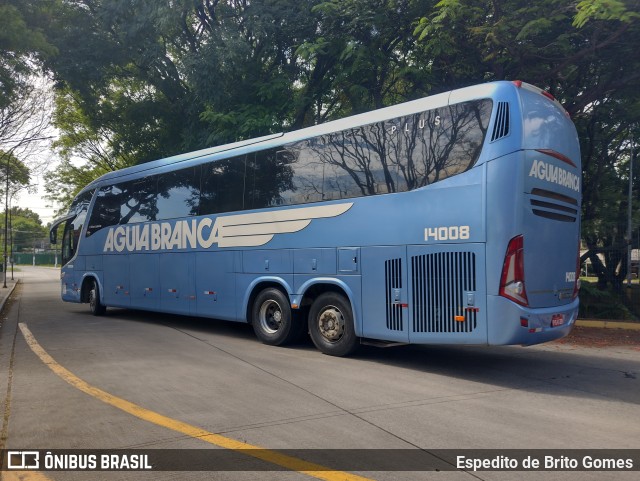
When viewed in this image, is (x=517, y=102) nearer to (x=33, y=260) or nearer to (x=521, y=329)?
(x=521, y=329)

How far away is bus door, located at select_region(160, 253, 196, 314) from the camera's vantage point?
12.3 m

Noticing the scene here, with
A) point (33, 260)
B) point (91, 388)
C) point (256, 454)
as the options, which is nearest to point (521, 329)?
point (256, 454)

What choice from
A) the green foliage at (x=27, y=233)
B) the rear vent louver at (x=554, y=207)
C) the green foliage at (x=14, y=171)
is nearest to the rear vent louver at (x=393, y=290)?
the rear vent louver at (x=554, y=207)

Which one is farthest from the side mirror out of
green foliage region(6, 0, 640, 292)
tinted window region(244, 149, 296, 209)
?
tinted window region(244, 149, 296, 209)

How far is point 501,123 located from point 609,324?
338 inches

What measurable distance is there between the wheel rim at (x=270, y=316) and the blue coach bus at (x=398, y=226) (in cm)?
3

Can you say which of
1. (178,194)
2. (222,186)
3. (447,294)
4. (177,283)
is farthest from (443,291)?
(178,194)

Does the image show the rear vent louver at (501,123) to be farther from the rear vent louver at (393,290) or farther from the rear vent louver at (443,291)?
the rear vent louver at (393,290)

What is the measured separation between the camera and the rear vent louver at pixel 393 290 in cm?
821

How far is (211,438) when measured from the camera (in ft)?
16.5

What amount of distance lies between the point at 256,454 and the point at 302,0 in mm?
14320

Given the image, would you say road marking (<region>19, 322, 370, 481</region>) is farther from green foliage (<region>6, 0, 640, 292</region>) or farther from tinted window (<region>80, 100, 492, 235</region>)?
green foliage (<region>6, 0, 640, 292</region>)

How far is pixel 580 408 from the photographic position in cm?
629

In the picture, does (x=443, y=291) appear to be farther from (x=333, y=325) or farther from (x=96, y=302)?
(x=96, y=302)
